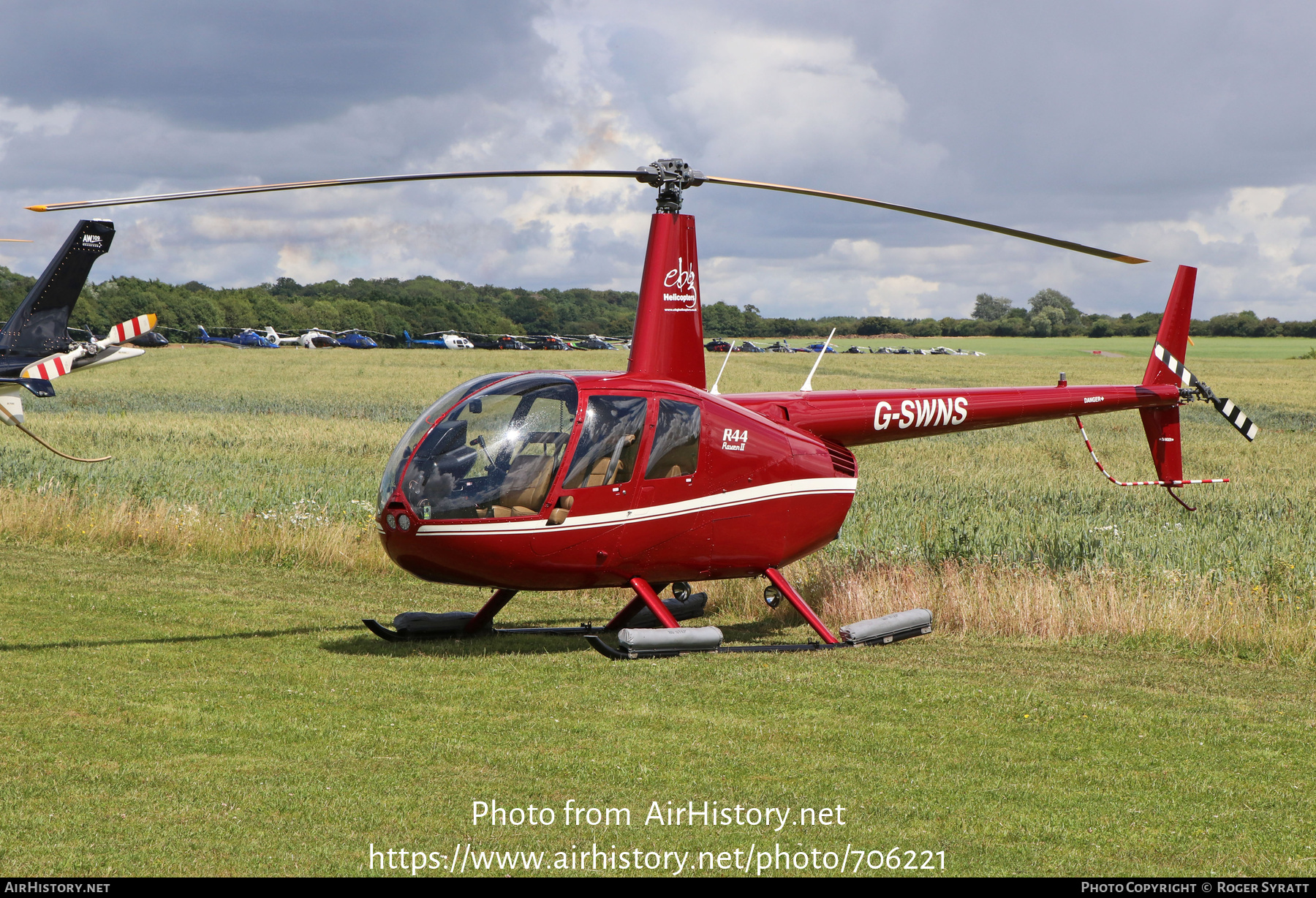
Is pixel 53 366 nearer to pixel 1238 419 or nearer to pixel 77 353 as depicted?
pixel 77 353

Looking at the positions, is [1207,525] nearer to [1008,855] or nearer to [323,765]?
[1008,855]

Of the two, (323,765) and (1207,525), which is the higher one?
(1207,525)

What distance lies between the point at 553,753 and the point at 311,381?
58.9 metres

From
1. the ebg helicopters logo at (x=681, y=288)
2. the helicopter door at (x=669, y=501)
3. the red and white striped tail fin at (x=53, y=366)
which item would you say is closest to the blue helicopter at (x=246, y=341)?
the red and white striped tail fin at (x=53, y=366)

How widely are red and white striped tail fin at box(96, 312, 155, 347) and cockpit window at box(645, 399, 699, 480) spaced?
9.47m

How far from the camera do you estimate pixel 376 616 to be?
12109 mm

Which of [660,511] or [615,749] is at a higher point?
[660,511]

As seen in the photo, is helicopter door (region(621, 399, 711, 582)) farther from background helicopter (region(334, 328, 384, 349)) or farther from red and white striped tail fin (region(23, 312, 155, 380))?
background helicopter (region(334, 328, 384, 349))

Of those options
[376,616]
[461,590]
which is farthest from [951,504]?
[376,616]

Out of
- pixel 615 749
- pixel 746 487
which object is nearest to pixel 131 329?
pixel 746 487

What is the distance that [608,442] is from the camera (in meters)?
9.39

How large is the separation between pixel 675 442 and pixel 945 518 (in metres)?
7.23

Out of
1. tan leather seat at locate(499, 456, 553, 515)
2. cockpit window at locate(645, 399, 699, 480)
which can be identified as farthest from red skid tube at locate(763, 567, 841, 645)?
tan leather seat at locate(499, 456, 553, 515)

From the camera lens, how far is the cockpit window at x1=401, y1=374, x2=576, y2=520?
8992mm
